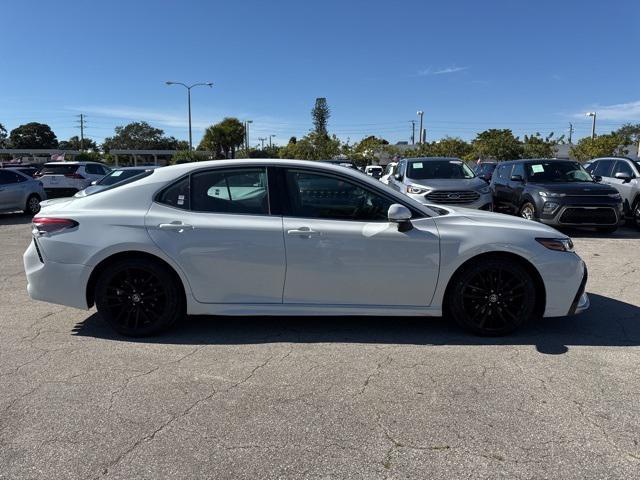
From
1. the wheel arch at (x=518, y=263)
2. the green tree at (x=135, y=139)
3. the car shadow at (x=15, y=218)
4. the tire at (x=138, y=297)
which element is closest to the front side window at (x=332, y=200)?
the wheel arch at (x=518, y=263)

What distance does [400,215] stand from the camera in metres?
4.06

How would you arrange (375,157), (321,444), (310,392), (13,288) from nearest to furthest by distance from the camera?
(321,444), (310,392), (13,288), (375,157)

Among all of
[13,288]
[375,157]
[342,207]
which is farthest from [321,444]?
[375,157]

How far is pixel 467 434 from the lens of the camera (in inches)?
114

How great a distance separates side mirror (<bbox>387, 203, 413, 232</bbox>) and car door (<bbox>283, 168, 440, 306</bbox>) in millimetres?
52

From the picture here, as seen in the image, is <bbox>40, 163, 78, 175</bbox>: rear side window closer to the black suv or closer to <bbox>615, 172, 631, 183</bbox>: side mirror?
the black suv

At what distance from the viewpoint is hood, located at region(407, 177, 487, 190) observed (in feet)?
35.1

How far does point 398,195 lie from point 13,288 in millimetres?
4959

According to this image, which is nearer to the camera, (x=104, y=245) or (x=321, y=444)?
(x=321, y=444)

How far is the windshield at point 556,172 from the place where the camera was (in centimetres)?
1109

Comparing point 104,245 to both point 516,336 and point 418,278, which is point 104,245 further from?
point 516,336

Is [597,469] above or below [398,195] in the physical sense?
below

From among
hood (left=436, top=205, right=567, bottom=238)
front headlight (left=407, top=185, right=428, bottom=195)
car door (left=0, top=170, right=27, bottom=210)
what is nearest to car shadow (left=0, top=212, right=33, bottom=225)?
car door (left=0, top=170, right=27, bottom=210)

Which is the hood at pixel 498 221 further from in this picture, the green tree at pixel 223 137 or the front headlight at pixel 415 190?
the green tree at pixel 223 137
